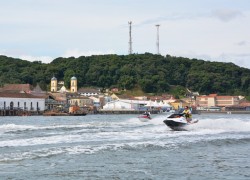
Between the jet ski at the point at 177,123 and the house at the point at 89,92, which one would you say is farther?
the house at the point at 89,92

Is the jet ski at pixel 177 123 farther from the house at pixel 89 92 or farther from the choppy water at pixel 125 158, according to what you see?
the house at pixel 89 92

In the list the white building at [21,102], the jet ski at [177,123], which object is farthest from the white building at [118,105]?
the jet ski at [177,123]

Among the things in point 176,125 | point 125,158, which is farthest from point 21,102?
point 125,158

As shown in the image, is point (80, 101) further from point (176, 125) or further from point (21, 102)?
point (176, 125)

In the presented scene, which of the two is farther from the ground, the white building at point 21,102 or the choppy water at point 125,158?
the white building at point 21,102

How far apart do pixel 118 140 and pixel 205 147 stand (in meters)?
5.42

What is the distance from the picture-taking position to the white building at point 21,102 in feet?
408

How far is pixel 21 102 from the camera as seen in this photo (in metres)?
130

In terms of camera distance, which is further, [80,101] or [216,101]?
[216,101]

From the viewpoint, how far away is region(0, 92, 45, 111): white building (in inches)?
4892

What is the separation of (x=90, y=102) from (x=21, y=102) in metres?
45.8

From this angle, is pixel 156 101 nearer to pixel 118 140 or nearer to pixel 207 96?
pixel 207 96

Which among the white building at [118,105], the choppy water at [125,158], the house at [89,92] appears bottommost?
the choppy water at [125,158]

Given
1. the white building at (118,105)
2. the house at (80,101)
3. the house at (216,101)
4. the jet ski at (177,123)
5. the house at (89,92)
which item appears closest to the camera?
the jet ski at (177,123)
